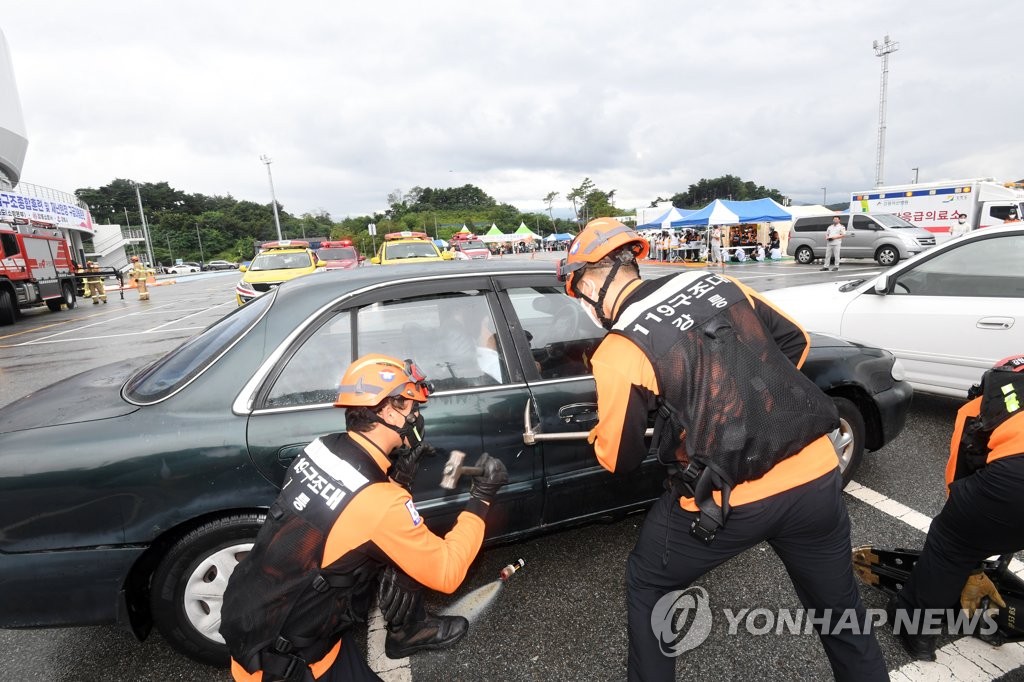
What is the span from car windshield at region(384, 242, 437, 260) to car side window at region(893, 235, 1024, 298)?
40.3 feet

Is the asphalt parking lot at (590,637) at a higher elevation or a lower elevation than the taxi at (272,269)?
lower

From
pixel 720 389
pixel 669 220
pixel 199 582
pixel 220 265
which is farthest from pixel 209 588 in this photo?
pixel 220 265

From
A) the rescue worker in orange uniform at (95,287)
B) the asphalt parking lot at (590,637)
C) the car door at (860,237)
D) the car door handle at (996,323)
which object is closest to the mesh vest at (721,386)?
the asphalt parking lot at (590,637)

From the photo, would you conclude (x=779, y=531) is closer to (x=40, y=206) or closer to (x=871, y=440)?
(x=871, y=440)

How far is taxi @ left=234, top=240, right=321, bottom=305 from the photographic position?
36.2 feet

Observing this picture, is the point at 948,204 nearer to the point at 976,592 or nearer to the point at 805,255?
the point at 805,255

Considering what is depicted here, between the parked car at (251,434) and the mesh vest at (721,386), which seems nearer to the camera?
the mesh vest at (721,386)

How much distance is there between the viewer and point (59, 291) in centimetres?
1648

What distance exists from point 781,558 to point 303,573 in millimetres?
1320

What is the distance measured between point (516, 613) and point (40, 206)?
4272cm

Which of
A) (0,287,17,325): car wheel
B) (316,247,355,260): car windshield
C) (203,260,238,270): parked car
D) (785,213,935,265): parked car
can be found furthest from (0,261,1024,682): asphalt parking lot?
(203,260,238,270): parked car

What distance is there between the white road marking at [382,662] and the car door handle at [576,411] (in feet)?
3.42

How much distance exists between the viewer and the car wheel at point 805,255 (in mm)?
19516

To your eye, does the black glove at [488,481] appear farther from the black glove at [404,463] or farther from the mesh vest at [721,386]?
the mesh vest at [721,386]
